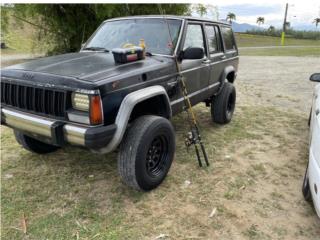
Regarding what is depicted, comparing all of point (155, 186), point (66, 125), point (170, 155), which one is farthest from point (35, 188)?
point (170, 155)

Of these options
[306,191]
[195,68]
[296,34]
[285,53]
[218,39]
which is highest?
[296,34]

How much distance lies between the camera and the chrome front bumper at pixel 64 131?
267 centimetres

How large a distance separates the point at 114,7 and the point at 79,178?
11785 millimetres

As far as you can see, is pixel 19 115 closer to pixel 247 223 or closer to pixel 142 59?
pixel 142 59

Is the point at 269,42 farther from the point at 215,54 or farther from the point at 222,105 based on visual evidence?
the point at 215,54

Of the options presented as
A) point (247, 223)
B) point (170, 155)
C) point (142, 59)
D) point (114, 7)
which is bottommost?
point (247, 223)

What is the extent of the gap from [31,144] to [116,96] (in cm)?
189

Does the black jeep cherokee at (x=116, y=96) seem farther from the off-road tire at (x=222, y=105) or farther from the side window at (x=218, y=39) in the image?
the off-road tire at (x=222, y=105)

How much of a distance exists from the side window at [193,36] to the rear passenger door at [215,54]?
24 centimetres

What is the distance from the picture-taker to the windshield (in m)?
3.94

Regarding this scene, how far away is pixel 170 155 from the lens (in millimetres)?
3566

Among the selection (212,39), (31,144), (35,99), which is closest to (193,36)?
(212,39)

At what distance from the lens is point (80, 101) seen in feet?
9.00

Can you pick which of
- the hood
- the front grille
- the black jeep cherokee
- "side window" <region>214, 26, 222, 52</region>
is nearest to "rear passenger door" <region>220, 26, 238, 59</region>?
"side window" <region>214, 26, 222, 52</region>
